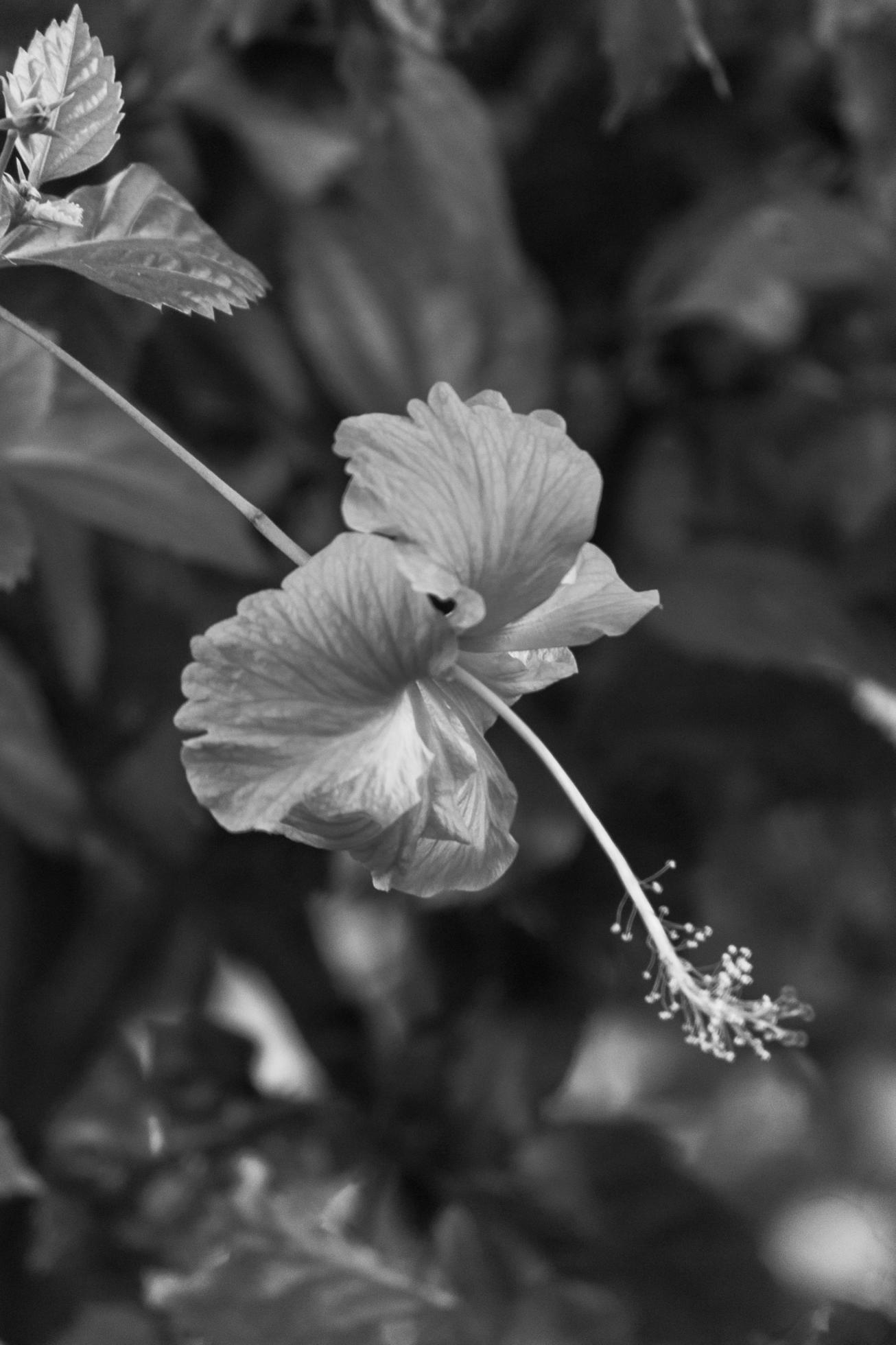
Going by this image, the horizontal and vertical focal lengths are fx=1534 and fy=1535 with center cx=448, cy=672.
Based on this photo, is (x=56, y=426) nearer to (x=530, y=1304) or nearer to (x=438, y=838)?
(x=438, y=838)

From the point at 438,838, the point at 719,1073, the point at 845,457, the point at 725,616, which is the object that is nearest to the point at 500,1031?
the point at 719,1073

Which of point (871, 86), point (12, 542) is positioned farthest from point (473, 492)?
point (871, 86)

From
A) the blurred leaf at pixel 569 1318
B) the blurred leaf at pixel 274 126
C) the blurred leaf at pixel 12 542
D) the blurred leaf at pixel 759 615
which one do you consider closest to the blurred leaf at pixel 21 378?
the blurred leaf at pixel 12 542

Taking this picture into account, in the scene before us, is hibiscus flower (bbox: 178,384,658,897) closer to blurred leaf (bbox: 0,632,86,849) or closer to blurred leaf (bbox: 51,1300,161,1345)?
blurred leaf (bbox: 0,632,86,849)

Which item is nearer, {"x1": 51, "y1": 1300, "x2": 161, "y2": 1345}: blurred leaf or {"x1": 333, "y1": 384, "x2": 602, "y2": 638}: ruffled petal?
{"x1": 333, "y1": 384, "x2": 602, "y2": 638}: ruffled petal

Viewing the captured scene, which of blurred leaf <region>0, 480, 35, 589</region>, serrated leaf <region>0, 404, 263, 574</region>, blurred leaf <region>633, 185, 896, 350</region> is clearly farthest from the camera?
blurred leaf <region>633, 185, 896, 350</region>

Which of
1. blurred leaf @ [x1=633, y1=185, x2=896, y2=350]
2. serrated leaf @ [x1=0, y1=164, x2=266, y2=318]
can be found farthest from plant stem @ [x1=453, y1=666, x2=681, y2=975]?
blurred leaf @ [x1=633, y1=185, x2=896, y2=350]

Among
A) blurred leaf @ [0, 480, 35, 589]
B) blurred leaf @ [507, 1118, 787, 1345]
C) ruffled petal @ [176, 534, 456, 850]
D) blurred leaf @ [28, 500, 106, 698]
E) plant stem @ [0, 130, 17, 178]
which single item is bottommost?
blurred leaf @ [507, 1118, 787, 1345]

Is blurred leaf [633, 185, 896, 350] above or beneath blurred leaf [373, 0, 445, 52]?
beneath
